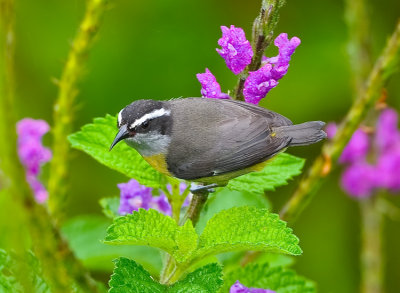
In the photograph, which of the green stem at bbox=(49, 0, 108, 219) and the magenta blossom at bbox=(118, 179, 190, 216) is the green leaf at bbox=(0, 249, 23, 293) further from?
the green stem at bbox=(49, 0, 108, 219)

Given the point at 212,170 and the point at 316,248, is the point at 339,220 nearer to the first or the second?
the point at 316,248

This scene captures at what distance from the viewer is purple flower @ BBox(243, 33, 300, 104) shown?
1.32 metres

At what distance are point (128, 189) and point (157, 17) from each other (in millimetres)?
2707

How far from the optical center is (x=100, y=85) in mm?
3742

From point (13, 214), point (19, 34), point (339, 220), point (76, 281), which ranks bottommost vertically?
point (13, 214)

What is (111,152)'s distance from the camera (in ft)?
4.97

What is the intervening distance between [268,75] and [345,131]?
0.58 meters

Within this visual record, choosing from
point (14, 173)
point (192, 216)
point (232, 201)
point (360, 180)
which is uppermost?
point (360, 180)

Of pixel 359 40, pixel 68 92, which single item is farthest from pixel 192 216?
pixel 359 40

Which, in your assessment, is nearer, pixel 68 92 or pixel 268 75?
pixel 268 75

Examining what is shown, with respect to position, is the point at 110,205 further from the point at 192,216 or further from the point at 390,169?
the point at 390,169

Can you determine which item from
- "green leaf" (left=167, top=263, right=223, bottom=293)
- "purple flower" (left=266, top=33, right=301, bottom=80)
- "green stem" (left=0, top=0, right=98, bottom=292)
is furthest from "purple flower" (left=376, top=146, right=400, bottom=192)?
"green stem" (left=0, top=0, right=98, bottom=292)

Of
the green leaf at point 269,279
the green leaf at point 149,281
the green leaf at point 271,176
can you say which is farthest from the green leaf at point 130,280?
the green leaf at point 271,176

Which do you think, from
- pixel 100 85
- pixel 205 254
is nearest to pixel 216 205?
pixel 205 254
